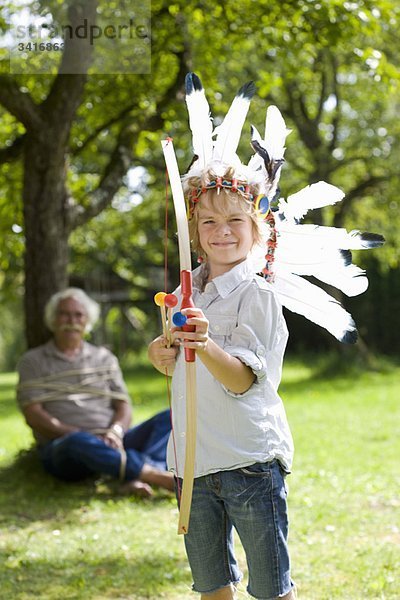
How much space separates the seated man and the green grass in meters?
0.18

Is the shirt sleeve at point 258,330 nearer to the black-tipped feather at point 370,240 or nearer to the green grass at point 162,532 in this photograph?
the black-tipped feather at point 370,240

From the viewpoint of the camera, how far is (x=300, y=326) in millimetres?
19609

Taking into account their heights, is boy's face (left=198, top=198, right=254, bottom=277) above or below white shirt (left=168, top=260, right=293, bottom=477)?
above

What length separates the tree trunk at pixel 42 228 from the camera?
586cm

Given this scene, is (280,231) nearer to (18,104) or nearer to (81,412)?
(81,412)

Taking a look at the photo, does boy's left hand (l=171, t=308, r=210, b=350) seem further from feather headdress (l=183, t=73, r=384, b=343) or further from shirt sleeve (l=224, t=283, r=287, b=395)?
feather headdress (l=183, t=73, r=384, b=343)

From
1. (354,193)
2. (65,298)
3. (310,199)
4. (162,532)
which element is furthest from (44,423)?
(354,193)

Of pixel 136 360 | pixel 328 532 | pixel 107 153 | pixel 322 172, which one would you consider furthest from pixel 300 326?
pixel 328 532

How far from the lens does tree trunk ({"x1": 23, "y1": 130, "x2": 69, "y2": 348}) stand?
586 centimetres

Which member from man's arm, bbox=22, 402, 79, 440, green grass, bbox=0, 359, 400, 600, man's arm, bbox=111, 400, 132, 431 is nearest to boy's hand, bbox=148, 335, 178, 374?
green grass, bbox=0, 359, 400, 600

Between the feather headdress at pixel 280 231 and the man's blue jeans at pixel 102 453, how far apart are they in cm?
288

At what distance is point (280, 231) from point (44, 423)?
327 cm

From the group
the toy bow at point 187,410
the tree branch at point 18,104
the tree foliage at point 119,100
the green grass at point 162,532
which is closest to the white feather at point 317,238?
the toy bow at point 187,410

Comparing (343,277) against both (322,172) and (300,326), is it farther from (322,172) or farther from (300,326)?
(300,326)
